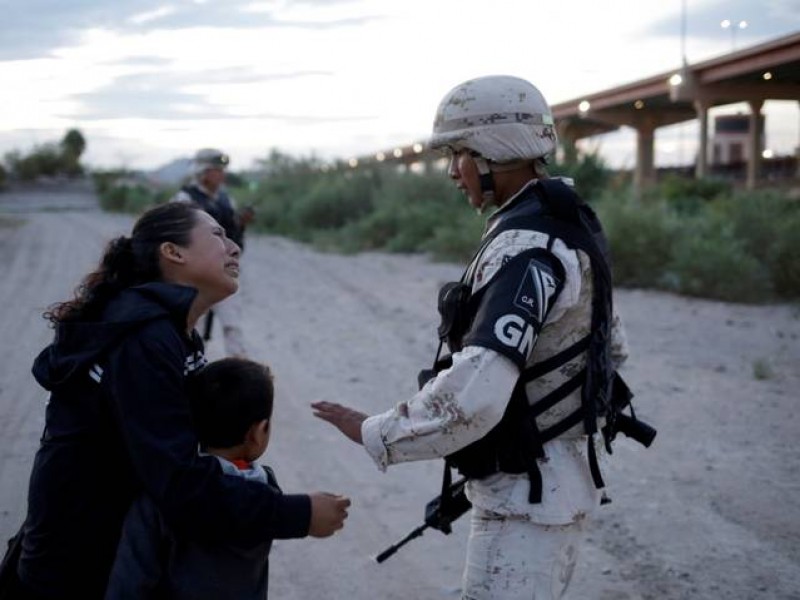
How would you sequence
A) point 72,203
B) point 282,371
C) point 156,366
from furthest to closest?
point 72,203 → point 282,371 → point 156,366

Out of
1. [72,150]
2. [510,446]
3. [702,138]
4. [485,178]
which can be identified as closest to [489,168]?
[485,178]

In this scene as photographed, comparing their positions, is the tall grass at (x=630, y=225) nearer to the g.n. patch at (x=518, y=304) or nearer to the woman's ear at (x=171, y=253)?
the woman's ear at (x=171, y=253)

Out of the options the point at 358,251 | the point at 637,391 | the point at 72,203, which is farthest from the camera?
the point at 72,203

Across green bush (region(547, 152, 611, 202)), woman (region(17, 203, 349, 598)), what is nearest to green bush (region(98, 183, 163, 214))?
green bush (region(547, 152, 611, 202))

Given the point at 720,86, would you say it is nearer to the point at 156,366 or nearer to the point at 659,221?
the point at 659,221

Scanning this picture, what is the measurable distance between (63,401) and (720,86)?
33541 mm

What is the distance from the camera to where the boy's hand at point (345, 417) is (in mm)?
2875

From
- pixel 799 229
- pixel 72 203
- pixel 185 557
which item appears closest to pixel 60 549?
pixel 185 557

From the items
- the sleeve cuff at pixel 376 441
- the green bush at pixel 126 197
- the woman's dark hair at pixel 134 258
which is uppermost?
the woman's dark hair at pixel 134 258

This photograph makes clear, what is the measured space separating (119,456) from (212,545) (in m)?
0.30

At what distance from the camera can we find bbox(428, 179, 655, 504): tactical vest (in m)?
2.78

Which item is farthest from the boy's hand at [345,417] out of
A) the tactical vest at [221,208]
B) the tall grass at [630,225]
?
the tall grass at [630,225]

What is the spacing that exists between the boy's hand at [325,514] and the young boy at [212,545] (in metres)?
0.13

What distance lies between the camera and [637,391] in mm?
9211
